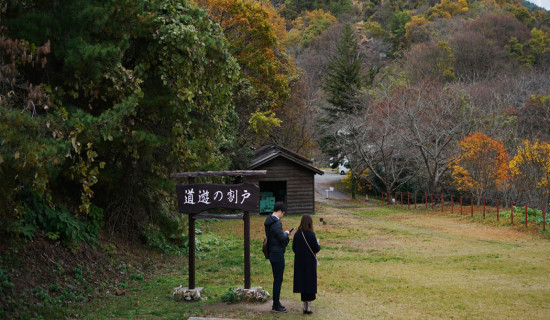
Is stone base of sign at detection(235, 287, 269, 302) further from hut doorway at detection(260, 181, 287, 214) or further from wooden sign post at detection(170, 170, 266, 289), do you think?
hut doorway at detection(260, 181, 287, 214)

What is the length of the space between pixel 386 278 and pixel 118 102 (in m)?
7.09

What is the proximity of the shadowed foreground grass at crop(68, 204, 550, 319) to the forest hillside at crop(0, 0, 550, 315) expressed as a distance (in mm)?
1888

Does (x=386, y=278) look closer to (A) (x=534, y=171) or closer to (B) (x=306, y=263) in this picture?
(B) (x=306, y=263)

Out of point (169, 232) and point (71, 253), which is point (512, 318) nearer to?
point (71, 253)

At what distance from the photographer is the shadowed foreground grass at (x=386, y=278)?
845 cm

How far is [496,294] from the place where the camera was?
1002cm

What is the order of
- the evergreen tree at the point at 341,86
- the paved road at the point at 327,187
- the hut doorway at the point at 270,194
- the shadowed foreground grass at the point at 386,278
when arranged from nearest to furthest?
the shadowed foreground grass at the point at 386,278 → the hut doorway at the point at 270,194 → the paved road at the point at 327,187 → the evergreen tree at the point at 341,86

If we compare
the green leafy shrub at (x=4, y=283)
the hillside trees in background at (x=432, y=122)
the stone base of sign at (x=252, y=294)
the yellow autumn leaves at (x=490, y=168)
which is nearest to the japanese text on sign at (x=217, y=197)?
the stone base of sign at (x=252, y=294)

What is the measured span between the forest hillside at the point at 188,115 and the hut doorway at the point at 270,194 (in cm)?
283

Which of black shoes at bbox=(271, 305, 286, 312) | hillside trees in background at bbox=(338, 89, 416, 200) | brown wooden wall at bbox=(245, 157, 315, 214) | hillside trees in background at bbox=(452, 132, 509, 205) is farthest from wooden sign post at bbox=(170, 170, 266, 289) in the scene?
hillside trees in background at bbox=(338, 89, 416, 200)

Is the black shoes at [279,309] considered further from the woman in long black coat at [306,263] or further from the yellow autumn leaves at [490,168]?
the yellow autumn leaves at [490,168]

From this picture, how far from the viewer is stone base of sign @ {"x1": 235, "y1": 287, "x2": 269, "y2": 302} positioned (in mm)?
8766

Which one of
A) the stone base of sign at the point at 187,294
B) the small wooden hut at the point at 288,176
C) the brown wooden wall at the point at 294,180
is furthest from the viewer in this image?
the brown wooden wall at the point at 294,180

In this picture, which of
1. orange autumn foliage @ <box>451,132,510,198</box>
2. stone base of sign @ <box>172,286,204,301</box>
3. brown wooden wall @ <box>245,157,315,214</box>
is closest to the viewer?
stone base of sign @ <box>172,286,204,301</box>
